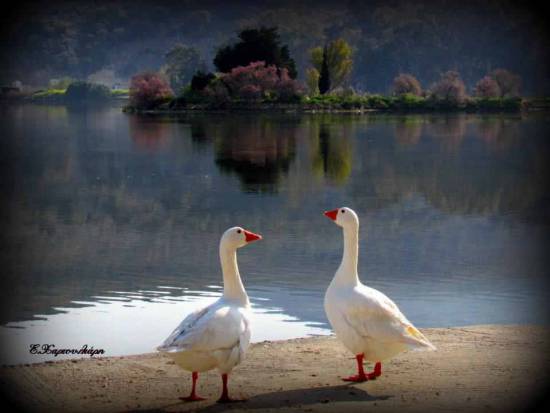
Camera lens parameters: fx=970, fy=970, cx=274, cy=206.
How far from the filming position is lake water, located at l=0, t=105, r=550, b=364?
424 inches

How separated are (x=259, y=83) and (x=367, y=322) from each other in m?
63.0

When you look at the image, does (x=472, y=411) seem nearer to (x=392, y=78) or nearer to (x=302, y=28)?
(x=392, y=78)

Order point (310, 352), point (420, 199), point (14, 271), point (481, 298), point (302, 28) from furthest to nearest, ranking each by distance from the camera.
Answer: point (302, 28)
point (420, 199)
point (14, 271)
point (481, 298)
point (310, 352)

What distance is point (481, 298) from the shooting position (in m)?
11.5

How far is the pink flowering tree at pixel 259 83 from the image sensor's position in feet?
226

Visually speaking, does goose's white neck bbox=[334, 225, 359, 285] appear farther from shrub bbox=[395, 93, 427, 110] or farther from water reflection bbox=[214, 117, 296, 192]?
shrub bbox=[395, 93, 427, 110]

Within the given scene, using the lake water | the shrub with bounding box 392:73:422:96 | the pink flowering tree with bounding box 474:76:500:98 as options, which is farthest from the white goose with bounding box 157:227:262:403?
the shrub with bounding box 392:73:422:96

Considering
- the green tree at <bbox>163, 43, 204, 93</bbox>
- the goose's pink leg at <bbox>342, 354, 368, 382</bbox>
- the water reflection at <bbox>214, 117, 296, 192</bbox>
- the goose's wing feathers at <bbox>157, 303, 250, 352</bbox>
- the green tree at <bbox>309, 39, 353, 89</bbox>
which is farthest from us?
the green tree at <bbox>163, 43, 204, 93</bbox>

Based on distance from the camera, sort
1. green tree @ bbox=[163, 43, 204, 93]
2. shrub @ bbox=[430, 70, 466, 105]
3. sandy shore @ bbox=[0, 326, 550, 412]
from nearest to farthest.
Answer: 1. sandy shore @ bbox=[0, 326, 550, 412]
2. shrub @ bbox=[430, 70, 466, 105]
3. green tree @ bbox=[163, 43, 204, 93]

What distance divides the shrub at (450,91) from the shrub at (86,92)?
39560 mm

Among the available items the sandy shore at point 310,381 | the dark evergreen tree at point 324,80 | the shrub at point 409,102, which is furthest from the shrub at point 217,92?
the sandy shore at point 310,381

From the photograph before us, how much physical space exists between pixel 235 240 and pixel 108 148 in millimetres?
30989

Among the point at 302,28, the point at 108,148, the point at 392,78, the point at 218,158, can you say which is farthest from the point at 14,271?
the point at 302,28

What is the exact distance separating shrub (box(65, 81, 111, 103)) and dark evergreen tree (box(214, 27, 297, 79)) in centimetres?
2873
